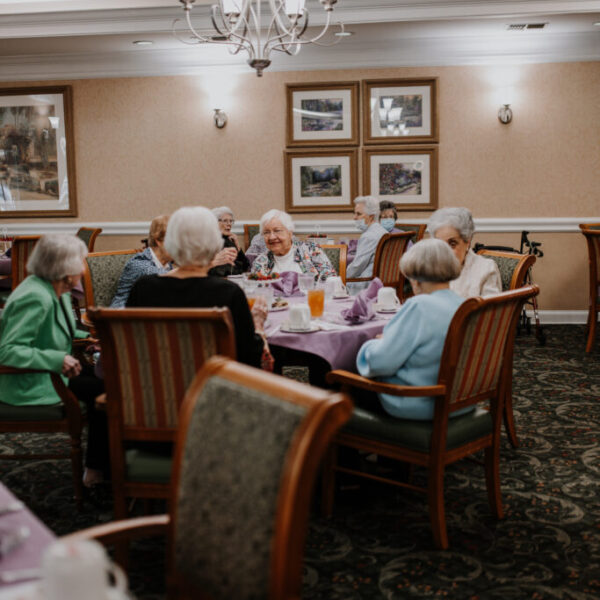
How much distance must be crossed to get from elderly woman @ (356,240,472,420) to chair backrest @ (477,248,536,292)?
42.6 inches

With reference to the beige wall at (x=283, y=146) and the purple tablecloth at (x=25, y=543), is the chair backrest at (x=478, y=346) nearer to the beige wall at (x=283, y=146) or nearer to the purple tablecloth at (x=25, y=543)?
the purple tablecloth at (x=25, y=543)

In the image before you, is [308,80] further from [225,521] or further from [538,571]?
[225,521]

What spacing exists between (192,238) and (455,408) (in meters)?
1.17

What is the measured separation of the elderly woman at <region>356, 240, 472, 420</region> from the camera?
2654 millimetres

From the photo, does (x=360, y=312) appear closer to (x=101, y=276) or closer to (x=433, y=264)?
(x=433, y=264)

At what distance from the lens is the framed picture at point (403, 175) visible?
7.45 metres

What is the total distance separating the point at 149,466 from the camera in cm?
240

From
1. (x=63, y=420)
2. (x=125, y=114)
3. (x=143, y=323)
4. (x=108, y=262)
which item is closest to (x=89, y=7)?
(x=125, y=114)

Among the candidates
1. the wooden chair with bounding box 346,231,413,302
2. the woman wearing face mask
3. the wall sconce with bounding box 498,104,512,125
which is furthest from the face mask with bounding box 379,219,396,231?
the wall sconce with bounding box 498,104,512,125

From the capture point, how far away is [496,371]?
9.45ft

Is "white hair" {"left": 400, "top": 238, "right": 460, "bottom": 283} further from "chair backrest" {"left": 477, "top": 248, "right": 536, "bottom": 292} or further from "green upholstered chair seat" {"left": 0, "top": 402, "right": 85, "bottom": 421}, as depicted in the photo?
"green upholstered chair seat" {"left": 0, "top": 402, "right": 85, "bottom": 421}

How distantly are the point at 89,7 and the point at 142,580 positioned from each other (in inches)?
214

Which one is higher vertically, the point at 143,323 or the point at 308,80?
the point at 308,80

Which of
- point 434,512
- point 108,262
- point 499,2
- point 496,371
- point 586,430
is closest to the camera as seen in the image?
point 434,512
